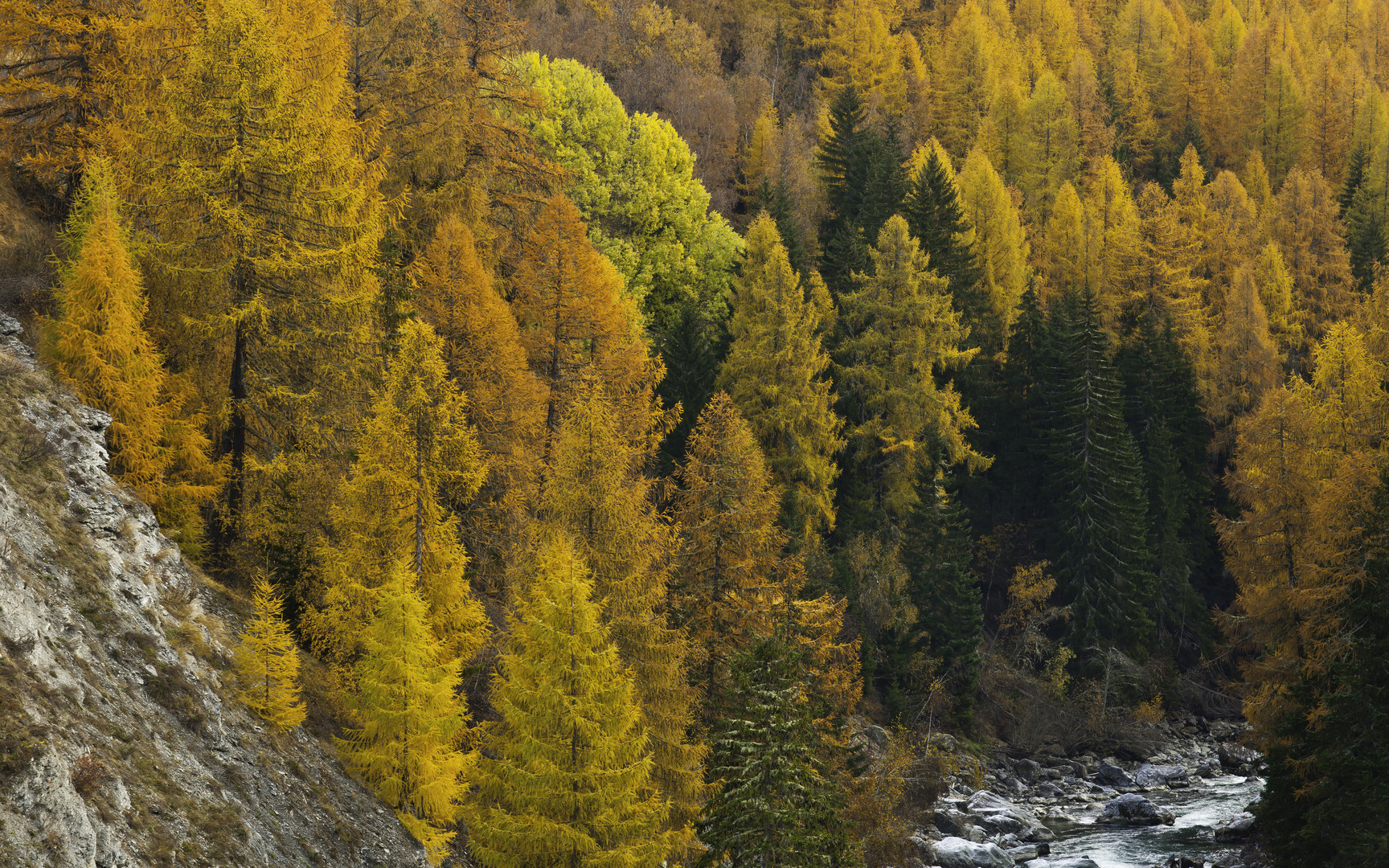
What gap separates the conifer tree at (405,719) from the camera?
64.8 feet

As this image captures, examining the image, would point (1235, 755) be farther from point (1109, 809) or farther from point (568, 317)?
point (568, 317)

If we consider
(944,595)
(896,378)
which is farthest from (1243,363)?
(944,595)

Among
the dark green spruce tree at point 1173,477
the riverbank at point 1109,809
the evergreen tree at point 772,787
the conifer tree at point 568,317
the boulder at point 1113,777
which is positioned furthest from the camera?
the dark green spruce tree at point 1173,477

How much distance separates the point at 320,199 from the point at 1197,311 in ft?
158

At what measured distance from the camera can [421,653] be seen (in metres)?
20.0

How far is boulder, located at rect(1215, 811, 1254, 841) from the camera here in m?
33.3

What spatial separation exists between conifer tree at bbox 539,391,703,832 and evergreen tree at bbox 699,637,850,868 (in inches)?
189

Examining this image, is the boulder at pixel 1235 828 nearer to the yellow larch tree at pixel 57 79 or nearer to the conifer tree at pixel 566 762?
the conifer tree at pixel 566 762

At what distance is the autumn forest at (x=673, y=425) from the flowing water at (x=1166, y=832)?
159 inches

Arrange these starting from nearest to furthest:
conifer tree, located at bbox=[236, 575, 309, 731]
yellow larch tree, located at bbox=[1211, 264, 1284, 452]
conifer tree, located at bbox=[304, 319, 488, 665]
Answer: conifer tree, located at bbox=[236, 575, 309, 731] < conifer tree, located at bbox=[304, 319, 488, 665] < yellow larch tree, located at bbox=[1211, 264, 1284, 452]

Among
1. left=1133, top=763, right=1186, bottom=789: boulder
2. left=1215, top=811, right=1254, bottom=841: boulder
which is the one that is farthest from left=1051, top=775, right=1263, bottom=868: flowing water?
left=1133, top=763, right=1186, bottom=789: boulder

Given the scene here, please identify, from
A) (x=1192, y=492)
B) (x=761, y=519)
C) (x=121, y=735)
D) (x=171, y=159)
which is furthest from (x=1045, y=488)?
(x=121, y=735)

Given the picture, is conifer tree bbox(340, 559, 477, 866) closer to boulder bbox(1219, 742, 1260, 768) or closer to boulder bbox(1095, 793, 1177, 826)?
boulder bbox(1095, 793, 1177, 826)

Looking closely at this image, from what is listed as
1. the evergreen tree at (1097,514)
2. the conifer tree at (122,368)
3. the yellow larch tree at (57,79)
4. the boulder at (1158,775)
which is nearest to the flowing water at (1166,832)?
the boulder at (1158,775)
